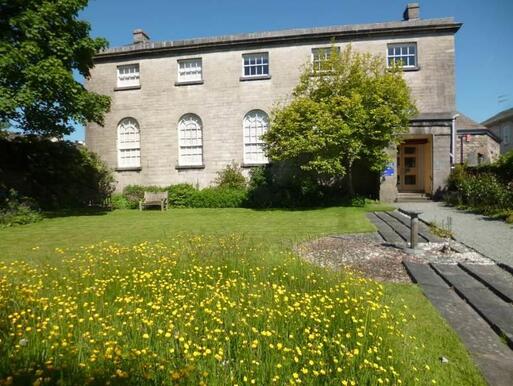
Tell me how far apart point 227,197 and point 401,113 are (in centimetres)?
930

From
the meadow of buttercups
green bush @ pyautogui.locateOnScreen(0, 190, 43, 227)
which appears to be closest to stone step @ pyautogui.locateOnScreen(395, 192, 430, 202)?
the meadow of buttercups

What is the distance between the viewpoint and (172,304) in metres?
3.67

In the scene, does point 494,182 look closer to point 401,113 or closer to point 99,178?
point 401,113

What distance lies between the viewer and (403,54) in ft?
62.8

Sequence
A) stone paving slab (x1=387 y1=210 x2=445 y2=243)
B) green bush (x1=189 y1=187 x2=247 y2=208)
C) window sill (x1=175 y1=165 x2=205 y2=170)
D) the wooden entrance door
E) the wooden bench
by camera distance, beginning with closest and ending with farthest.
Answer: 1. stone paving slab (x1=387 y1=210 x2=445 y2=243)
2. the wooden bench
3. green bush (x1=189 y1=187 x2=247 y2=208)
4. the wooden entrance door
5. window sill (x1=175 y1=165 x2=205 y2=170)

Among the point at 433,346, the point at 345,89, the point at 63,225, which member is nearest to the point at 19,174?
the point at 63,225

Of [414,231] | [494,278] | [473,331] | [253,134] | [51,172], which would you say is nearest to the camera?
[473,331]

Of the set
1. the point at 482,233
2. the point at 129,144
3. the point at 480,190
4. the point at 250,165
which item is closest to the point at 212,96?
the point at 250,165

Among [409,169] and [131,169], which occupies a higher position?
[131,169]

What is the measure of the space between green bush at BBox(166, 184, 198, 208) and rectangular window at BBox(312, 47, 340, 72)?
9.12m

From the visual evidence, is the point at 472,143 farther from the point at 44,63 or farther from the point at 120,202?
the point at 44,63

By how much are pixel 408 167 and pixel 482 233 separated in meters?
12.1

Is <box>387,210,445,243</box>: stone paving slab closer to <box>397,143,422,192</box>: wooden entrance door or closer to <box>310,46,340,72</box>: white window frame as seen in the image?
<box>310,46,340,72</box>: white window frame

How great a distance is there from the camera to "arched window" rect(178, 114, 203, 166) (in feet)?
68.9
